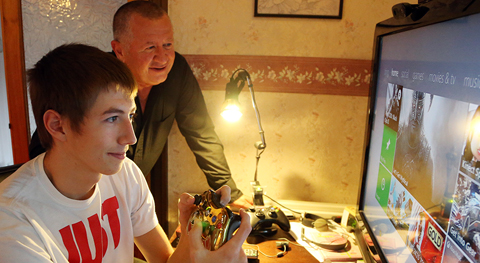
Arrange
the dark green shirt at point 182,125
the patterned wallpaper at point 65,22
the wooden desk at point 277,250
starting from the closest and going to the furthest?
the wooden desk at point 277,250
the dark green shirt at point 182,125
the patterned wallpaper at point 65,22

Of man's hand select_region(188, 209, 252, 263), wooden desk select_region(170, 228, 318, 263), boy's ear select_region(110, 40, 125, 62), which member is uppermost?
boy's ear select_region(110, 40, 125, 62)

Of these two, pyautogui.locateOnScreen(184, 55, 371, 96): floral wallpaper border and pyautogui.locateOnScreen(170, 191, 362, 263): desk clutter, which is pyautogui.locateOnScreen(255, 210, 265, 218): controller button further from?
pyautogui.locateOnScreen(184, 55, 371, 96): floral wallpaper border

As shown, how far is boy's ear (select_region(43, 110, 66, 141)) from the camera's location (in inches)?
34.7

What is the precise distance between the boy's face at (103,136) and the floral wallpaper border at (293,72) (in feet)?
2.97

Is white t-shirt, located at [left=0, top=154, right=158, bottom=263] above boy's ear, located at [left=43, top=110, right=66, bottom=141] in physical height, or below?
below

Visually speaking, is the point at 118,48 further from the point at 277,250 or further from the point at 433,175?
the point at 433,175

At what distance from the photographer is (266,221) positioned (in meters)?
1.44

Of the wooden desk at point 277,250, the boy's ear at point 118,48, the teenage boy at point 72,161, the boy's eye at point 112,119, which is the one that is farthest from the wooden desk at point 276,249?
the boy's ear at point 118,48

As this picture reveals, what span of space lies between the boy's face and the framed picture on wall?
1.03 metres

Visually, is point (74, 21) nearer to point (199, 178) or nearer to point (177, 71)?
point (177, 71)

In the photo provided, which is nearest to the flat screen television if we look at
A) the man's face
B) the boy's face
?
the boy's face

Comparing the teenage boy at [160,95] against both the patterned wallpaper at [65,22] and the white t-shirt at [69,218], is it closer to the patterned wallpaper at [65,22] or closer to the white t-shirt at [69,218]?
the white t-shirt at [69,218]

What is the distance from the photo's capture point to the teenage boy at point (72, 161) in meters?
0.83

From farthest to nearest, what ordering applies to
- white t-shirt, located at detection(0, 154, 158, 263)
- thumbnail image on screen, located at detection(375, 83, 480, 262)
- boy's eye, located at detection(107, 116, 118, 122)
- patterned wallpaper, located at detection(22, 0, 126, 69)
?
patterned wallpaper, located at detection(22, 0, 126, 69) < boy's eye, located at detection(107, 116, 118, 122) < white t-shirt, located at detection(0, 154, 158, 263) < thumbnail image on screen, located at detection(375, 83, 480, 262)
